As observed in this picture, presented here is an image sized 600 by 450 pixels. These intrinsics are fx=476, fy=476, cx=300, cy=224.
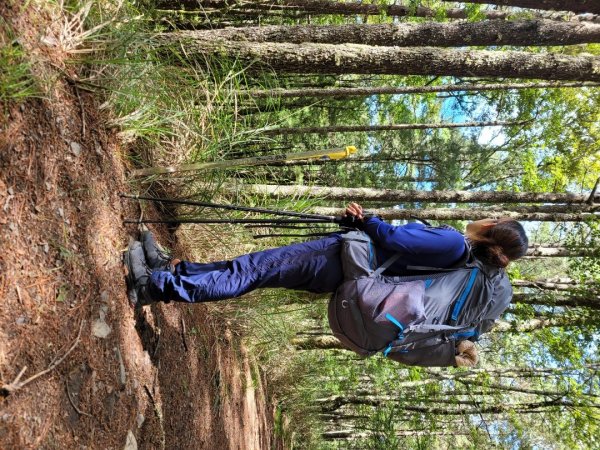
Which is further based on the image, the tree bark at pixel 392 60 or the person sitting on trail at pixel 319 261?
the tree bark at pixel 392 60

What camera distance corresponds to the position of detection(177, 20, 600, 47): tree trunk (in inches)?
168

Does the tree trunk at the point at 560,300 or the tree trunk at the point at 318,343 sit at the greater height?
the tree trunk at the point at 560,300

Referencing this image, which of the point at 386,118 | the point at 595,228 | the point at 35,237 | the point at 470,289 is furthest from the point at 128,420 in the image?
the point at 386,118

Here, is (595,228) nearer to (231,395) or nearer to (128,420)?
(231,395)

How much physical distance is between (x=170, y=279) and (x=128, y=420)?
94cm

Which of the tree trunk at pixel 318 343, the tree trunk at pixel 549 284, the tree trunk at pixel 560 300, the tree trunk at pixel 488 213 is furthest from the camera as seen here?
the tree trunk at pixel 318 343

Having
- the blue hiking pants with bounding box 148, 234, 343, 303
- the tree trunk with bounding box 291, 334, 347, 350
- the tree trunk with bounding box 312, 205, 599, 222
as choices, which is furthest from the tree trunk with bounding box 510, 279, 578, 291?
the blue hiking pants with bounding box 148, 234, 343, 303

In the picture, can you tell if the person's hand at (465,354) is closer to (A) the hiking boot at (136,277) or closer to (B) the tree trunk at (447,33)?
(A) the hiking boot at (136,277)

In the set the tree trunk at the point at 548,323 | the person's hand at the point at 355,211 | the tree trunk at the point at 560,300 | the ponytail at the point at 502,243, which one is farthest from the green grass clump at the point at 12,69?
the tree trunk at the point at 548,323

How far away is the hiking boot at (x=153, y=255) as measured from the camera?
11.0 feet

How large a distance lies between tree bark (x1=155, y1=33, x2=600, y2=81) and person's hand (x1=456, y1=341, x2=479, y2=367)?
232cm

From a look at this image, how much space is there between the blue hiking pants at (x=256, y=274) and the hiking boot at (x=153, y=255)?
0.39 feet

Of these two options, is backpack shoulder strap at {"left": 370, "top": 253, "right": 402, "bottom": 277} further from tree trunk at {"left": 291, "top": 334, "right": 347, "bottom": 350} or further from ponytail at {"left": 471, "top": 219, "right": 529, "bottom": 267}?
tree trunk at {"left": 291, "top": 334, "right": 347, "bottom": 350}

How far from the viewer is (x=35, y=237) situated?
238 cm
